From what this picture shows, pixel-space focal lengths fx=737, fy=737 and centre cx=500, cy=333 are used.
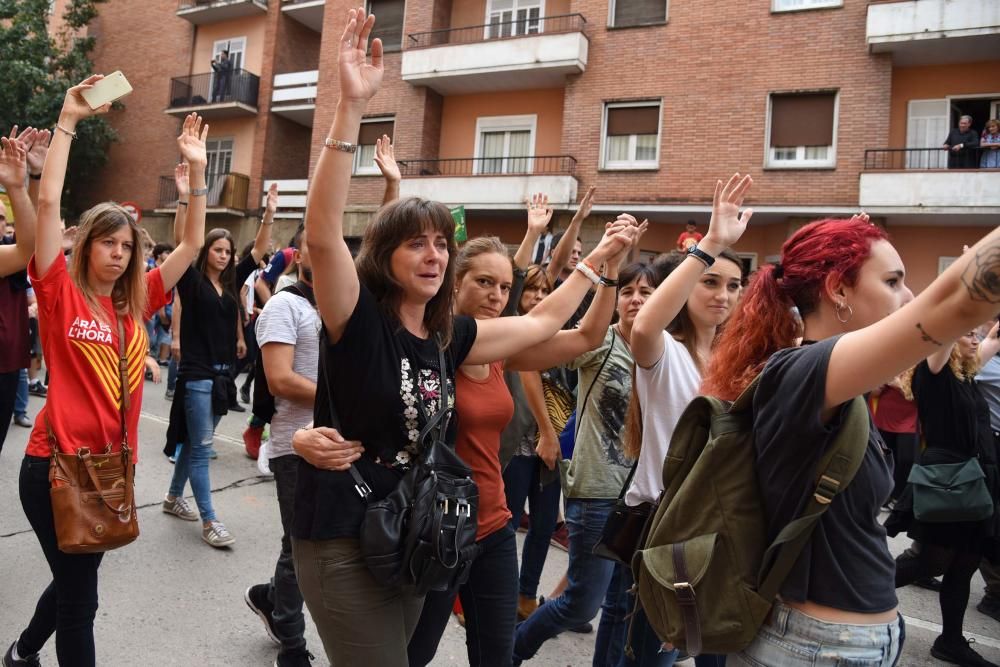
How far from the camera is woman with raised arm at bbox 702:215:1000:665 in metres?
1.50

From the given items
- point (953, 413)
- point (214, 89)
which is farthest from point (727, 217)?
point (214, 89)

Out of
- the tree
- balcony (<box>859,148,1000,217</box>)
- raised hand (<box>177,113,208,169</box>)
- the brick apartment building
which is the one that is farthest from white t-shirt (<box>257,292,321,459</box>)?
the tree

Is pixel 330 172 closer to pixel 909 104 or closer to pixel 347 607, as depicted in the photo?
pixel 347 607

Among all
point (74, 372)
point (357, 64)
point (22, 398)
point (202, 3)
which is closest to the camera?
point (357, 64)

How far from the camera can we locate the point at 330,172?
187 centimetres

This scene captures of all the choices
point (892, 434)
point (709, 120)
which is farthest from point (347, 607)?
point (709, 120)

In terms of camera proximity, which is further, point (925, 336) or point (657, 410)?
point (657, 410)

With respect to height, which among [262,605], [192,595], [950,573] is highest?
[950,573]

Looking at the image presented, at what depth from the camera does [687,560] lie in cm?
176

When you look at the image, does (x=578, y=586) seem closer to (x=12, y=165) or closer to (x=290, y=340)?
(x=290, y=340)

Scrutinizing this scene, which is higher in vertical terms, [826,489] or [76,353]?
[76,353]

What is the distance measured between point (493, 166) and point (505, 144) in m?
0.61

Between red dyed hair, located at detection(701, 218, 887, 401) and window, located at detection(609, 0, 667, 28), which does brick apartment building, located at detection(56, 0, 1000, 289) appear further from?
red dyed hair, located at detection(701, 218, 887, 401)

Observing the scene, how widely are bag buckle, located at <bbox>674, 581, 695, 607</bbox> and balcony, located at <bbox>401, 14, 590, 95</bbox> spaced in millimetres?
15694
